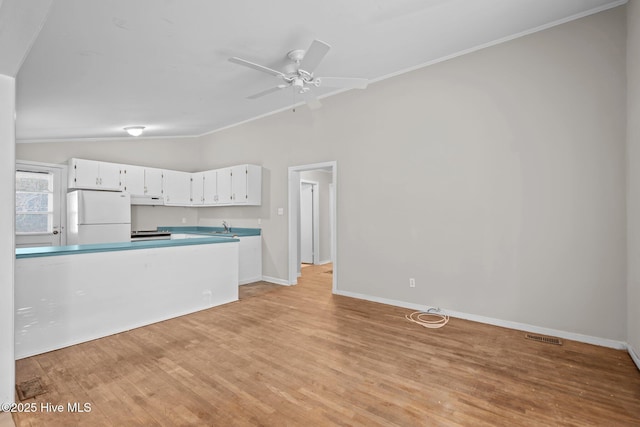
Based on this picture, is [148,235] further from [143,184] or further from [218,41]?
[218,41]

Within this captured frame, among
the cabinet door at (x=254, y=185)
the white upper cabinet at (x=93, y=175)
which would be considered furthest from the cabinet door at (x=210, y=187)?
the white upper cabinet at (x=93, y=175)

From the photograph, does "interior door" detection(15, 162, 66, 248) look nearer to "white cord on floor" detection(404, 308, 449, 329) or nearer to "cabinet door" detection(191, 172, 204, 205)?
"cabinet door" detection(191, 172, 204, 205)

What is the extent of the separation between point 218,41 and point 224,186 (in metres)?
3.42

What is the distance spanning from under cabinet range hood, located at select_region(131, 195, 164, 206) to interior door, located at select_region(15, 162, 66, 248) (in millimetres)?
1078

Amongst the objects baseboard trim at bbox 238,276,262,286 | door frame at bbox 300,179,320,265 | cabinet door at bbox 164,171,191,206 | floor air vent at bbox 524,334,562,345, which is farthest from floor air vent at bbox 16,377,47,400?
door frame at bbox 300,179,320,265

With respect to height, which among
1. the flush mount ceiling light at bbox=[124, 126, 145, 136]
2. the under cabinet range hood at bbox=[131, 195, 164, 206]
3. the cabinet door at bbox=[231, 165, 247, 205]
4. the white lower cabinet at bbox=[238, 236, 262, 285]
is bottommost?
the white lower cabinet at bbox=[238, 236, 262, 285]

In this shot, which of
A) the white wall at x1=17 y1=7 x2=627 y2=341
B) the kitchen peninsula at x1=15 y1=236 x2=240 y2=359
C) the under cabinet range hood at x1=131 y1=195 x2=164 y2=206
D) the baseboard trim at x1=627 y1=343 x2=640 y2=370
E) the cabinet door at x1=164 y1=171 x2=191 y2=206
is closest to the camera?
the baseboard trim at x1=627 y1=343 x2=640 y2=370

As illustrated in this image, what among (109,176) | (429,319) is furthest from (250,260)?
(429,319)

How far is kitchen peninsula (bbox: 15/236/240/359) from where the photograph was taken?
109 inches

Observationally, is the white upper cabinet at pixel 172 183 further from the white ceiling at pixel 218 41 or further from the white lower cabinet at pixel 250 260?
the white ceiling at pixel 218 41

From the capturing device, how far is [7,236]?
203cm

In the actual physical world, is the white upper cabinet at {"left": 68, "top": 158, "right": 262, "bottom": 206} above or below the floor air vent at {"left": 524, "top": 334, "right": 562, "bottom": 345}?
above

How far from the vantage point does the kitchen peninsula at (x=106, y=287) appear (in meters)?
2.77

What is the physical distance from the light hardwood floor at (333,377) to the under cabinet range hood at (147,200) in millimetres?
3524
